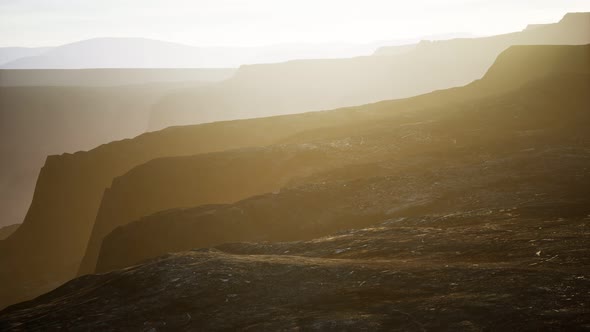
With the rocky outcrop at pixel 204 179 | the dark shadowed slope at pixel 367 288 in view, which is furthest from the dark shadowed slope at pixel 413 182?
the dark shadowed slope at pixel 367 288

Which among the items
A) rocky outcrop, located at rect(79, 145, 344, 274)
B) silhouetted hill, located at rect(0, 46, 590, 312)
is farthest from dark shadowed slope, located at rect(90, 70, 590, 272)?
silhouetted hill, located at rect(0, 46, 590, 312)

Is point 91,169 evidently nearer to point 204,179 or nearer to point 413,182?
point 204,179

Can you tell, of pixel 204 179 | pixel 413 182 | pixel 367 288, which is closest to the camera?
pixel 367 288

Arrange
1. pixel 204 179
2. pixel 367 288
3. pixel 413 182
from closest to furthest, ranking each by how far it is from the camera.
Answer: pixel 367 288
pixel 413 182
pixel 204 179

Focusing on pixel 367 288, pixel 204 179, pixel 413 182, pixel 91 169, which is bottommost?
pixel 367 288

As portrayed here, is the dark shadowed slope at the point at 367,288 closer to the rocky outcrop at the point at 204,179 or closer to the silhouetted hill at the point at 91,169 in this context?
the rocky outcrop at the point at 204,179

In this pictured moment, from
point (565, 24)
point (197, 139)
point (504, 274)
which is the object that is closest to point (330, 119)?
point (197, 139)

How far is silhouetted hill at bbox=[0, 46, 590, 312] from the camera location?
49.8 meters

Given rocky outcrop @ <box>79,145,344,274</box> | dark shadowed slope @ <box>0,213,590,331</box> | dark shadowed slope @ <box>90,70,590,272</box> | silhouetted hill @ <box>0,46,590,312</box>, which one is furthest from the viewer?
silhouetted hill @ <box>0,46,590,312</box>

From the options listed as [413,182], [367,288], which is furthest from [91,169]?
[367,288]

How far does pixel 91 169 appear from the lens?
58.5 m

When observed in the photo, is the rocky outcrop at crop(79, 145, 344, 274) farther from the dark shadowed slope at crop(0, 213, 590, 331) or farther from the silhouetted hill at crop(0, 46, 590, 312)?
the dark shadowed slope at crop(0, 213, 590, 331)

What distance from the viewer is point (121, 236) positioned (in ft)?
94.6

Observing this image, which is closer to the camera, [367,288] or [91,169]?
[367,288]
